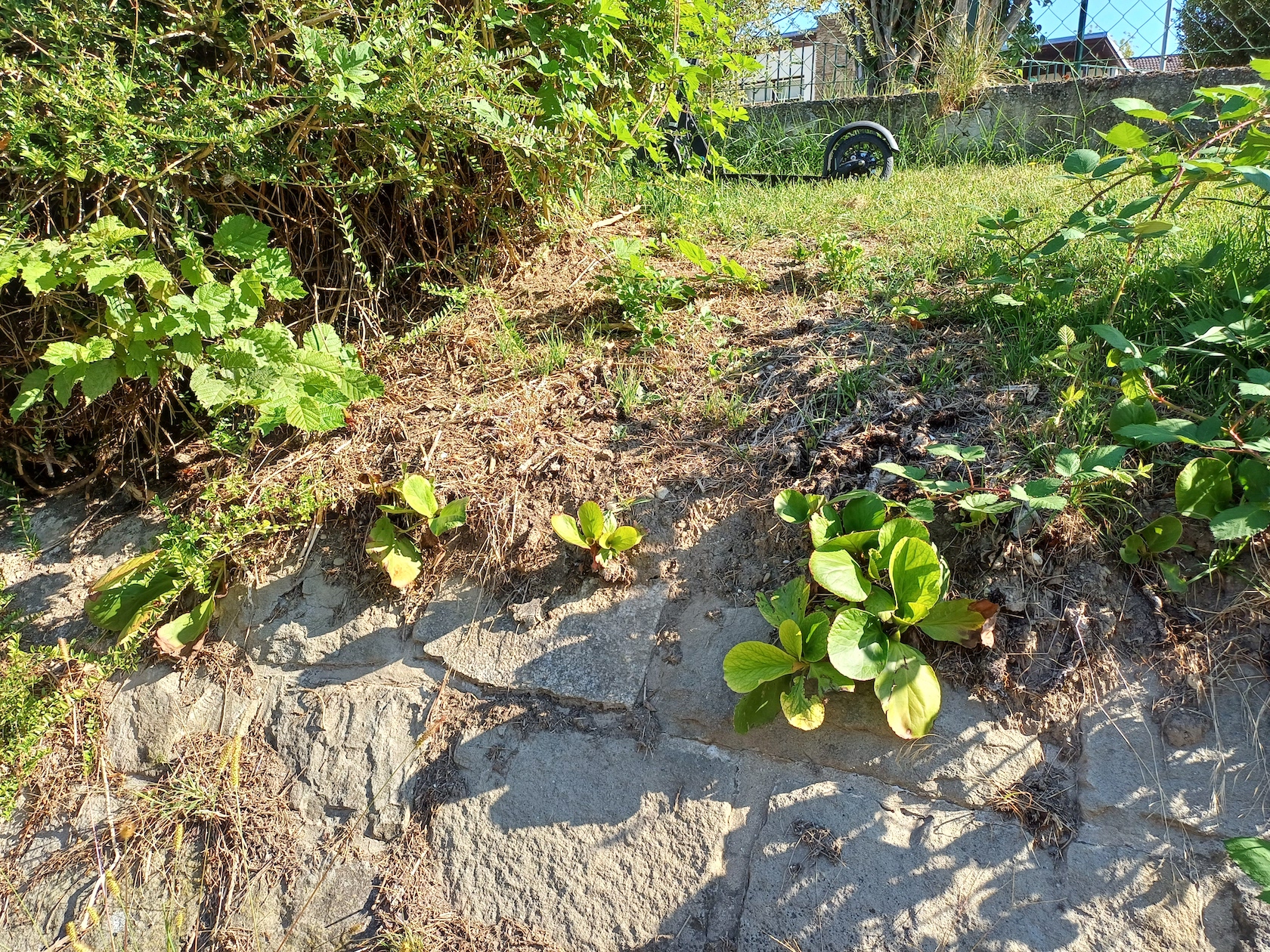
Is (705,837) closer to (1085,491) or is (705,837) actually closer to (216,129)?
(1085,491)

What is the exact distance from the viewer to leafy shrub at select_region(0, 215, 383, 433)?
2230 millimetres

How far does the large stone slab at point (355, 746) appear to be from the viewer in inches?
88.0

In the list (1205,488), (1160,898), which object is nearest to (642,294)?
(1205,488)

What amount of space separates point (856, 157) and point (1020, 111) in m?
1.16

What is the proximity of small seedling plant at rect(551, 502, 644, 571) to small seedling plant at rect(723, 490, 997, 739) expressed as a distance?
0.47m

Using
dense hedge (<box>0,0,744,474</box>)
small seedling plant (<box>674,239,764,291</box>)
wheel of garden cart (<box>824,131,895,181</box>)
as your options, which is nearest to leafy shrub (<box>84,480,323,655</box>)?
dense hedge (<box>0,0,744,474</box>)

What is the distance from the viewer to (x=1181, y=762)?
1777mm

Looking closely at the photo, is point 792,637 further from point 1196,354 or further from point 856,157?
point 856,157

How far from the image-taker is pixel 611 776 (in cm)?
210

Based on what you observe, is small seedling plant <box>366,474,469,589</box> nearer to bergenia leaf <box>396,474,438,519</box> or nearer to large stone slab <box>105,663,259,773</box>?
bergenia leaf <box>396,474,438,519</box>

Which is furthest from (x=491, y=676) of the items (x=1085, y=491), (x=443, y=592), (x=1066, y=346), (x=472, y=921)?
(x=1066, y=346)

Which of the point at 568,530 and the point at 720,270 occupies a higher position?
the point at 720,270

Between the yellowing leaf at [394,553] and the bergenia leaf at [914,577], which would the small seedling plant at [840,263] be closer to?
the bergenia leaf at [914,577]

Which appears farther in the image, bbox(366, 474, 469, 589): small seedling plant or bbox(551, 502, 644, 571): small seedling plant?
bbox(366, 474, 469, 589): small seedling plant
